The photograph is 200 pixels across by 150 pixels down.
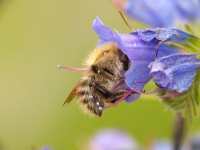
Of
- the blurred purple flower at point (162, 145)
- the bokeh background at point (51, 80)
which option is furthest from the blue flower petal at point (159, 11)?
the bokeh background at point (51, 80)

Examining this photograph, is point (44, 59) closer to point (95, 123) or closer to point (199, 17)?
point (95, 123)

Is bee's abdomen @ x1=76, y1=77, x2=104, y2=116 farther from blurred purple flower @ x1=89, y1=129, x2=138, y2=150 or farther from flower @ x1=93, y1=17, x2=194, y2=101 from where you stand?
blurred purple flower @ x1=89, y1=129, x2=138, y2=150

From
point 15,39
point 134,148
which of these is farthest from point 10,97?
point 134,148

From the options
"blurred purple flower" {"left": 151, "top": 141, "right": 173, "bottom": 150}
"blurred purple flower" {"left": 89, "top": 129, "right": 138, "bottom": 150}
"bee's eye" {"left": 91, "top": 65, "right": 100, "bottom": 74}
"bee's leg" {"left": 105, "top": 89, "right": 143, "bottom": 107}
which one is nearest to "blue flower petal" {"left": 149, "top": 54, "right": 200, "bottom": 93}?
"bee's leg" {"left": 105, "top": 89, "right": 143, "bottom": 107}

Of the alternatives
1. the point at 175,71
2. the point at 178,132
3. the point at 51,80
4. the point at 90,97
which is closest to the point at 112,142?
the point at 178,132

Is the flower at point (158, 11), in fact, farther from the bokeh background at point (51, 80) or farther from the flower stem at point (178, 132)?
the bokeh background at point (51, 80)

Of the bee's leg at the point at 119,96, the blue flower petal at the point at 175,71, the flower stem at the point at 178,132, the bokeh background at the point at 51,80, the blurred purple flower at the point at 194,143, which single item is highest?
the blue flower petal at the point at 175,71

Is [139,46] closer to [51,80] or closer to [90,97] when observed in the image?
[90,97]
